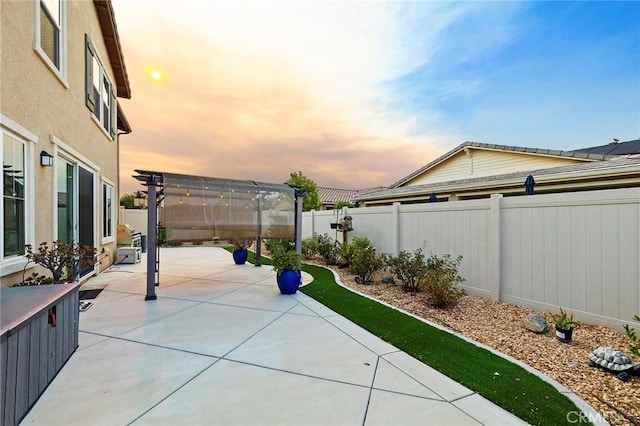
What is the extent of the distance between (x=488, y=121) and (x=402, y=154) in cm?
472

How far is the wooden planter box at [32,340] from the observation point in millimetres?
2006

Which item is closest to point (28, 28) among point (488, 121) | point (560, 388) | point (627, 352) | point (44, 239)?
point (44, 239)

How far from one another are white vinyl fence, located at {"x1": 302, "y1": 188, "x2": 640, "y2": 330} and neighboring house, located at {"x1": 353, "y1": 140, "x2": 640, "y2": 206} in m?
2.83

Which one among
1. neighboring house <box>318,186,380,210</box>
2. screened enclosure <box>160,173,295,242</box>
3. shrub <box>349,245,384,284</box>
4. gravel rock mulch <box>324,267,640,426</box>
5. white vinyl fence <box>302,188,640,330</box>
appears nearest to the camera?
gravel rock mulch <box>324,267,640,426</box>

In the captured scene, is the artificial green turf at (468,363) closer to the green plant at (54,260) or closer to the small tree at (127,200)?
the green plant at (54,260)

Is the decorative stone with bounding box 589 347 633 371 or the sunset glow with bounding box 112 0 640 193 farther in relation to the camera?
the sunset glow with bounding box 112 0 640 193

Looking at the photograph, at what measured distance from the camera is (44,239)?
4.74m

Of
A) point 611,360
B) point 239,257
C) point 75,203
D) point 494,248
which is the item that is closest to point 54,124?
point 75,203

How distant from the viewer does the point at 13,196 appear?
393 centimetres

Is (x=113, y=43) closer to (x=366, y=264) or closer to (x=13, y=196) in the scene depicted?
(x=13, y=196)

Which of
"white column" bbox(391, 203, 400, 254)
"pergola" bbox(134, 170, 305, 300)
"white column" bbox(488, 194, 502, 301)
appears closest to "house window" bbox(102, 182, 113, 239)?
"pergola" bbox(134, 170, 305, 300)

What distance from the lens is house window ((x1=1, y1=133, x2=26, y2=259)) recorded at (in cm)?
370

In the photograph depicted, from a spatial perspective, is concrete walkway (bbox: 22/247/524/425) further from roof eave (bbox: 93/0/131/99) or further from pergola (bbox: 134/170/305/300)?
roof eave (bbox: 93/0/131/99)

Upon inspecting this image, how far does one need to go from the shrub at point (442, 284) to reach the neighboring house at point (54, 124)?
6.37 metres
